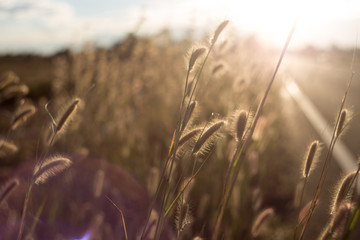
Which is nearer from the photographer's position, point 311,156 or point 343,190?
point 343,190

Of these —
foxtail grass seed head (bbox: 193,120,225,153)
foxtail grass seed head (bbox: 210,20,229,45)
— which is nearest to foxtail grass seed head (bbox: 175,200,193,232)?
foxtail grass seed head (bbox: 193,120,225,153)

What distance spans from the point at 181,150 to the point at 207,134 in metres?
0.20

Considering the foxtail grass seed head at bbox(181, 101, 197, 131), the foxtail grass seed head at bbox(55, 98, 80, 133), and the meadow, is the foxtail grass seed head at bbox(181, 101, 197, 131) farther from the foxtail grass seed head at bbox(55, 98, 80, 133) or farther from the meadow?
the foxtail grass seed head at bbox(55, 98, 80, 133)

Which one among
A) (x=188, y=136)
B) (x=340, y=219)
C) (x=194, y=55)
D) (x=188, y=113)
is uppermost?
(x=194, y=55)

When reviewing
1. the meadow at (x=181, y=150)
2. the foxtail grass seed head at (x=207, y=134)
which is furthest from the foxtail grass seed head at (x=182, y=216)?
the foxtail grass seed head at (x=207, y=134)

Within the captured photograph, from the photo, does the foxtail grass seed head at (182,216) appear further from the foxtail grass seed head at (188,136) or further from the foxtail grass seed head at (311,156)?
the foxtail grass seed head at (311,156)

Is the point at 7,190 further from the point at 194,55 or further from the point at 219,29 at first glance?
the point at 219,29

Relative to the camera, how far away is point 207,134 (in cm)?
108

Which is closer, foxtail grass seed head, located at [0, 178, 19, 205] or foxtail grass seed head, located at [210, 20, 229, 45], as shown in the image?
foxtail grass seed head, located at [210, 20, 229, 45]

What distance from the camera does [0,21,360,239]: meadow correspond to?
114 centimetres

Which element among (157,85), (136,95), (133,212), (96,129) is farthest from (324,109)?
(133,212)

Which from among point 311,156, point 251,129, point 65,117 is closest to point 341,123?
point 311,156

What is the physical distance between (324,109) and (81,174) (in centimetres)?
865

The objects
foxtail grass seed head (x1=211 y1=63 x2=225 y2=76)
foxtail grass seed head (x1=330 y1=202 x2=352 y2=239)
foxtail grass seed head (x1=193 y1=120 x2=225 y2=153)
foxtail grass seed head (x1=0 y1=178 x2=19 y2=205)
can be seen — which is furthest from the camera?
foxtail grass seed head (x1=211 y1=63 x2=225 y2=76)
